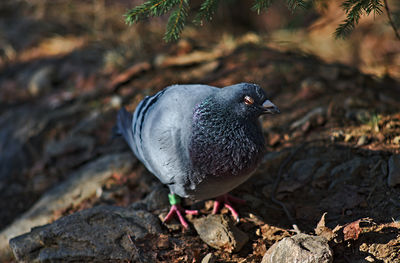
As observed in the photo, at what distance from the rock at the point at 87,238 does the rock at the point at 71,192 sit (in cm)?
74

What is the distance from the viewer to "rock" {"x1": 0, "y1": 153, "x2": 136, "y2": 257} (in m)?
3.50

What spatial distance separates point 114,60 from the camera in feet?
18.0

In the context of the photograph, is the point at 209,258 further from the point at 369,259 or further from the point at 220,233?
the point at 369,259

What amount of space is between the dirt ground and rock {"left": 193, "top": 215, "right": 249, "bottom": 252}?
0.06 metres

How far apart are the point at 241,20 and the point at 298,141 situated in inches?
179

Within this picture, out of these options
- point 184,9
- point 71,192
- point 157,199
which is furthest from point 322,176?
point 71,192

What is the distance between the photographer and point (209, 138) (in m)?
2.45

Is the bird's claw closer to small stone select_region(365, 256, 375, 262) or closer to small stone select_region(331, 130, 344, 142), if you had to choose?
small stone select_region(365, 256, 375, 262)

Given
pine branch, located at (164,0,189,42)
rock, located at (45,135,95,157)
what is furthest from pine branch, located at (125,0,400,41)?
rock, located at (45,135,95,157)

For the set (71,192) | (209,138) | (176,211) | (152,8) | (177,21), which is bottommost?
(71,192)

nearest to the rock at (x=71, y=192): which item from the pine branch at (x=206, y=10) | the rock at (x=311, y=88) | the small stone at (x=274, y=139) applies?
the small stone at (x=274, y=139)

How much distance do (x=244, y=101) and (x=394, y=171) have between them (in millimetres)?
1334

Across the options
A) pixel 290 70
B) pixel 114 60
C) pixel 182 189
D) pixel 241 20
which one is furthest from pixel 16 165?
pixel 241 20

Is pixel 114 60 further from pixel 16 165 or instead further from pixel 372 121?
pixel 372 121
